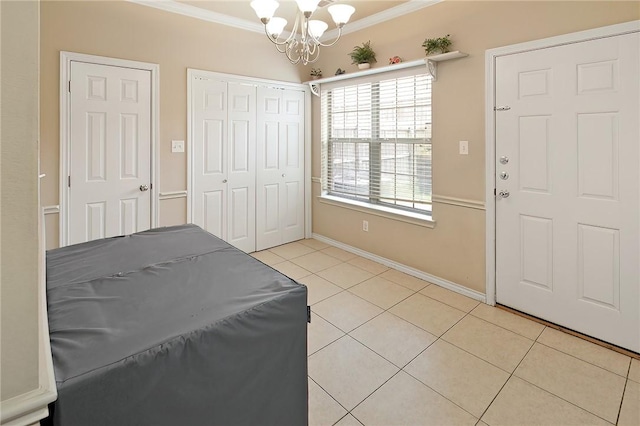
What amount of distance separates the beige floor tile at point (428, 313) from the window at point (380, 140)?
0.99 metres

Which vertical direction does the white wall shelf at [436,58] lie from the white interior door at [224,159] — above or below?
above

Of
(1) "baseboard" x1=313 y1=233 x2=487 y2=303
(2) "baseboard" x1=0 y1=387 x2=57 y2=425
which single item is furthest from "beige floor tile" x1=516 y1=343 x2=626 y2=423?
(2) "baseboard" x1=0 y1=387 x2=57 y2=425

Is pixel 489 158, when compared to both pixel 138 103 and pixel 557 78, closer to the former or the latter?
pixel 557 78

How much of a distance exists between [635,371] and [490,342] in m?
0.79

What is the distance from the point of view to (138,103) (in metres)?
3.26

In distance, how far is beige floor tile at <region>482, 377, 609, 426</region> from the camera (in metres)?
1.69

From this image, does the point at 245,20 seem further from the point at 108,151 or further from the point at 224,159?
the point at 108,151

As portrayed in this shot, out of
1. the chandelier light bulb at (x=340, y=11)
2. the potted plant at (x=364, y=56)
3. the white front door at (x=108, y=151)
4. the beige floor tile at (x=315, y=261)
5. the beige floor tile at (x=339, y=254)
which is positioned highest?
the potted plant at (x=364, y=56)

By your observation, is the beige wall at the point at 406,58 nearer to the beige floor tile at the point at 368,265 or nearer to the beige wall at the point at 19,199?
the beige floor tile at the point at 368,265

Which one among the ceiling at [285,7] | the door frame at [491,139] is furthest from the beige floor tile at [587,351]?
the ceiling at [285,7]

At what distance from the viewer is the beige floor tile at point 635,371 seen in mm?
1995

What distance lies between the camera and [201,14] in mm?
3527

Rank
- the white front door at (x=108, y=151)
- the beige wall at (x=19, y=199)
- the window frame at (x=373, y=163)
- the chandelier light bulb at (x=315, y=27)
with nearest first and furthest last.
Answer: the beige wall at (x=19, y=199) → the chandelier light bulb at (x=315, y=27) → the white front door at (x=108, y=151) → the window frame at (x=373, y=163)

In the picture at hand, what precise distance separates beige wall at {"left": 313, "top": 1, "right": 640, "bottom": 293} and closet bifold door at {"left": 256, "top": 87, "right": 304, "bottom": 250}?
1326 mm
